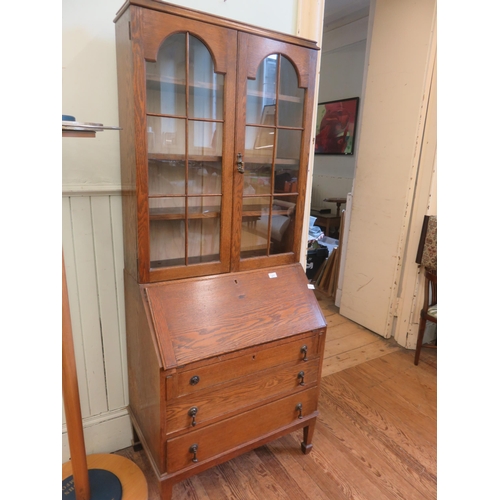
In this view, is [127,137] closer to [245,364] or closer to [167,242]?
[167,242]

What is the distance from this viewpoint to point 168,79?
1.32 m

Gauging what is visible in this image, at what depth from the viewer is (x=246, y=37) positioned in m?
1.33

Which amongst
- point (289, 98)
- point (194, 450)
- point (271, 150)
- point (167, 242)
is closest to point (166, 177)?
point (167, 242)

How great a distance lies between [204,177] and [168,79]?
37cm

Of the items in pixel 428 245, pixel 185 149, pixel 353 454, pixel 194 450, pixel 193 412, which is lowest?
pixel 353 454

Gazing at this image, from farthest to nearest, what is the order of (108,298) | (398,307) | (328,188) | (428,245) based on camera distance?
(328,188) < (398,307) < (428,245) < (108,298)

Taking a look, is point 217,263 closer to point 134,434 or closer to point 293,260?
point 293,260

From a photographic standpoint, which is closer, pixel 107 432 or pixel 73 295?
pixel 73 295

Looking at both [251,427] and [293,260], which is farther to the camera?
[293,260]

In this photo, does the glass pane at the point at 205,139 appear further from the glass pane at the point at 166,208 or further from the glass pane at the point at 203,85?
the glass pane at the point at 166,208

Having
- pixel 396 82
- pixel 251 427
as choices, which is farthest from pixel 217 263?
pixel 396 82

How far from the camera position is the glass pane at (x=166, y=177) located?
1.36m

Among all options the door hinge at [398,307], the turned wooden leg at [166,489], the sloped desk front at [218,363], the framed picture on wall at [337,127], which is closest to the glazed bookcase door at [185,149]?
the sloped desk front at [218,363]

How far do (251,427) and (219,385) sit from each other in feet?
0.96
